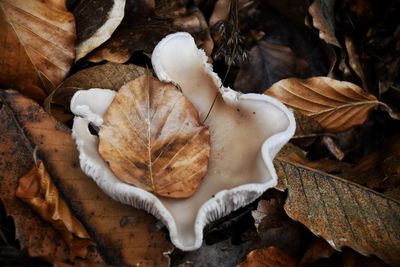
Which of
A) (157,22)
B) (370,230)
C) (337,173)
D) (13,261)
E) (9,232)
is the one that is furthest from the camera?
(157,22)

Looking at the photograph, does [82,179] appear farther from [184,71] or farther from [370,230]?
[370,230]

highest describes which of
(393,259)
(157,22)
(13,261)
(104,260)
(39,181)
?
(157,22)

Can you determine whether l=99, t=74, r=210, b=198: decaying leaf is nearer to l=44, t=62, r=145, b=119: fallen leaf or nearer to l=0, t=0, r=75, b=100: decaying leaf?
l=44, t=62, r=145, b=119: fallen leaf

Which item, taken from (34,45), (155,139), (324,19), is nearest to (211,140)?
(155,139)

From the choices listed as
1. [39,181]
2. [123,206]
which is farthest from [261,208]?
[39,181]

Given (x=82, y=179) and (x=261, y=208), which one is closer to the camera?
(x=82, y=179)

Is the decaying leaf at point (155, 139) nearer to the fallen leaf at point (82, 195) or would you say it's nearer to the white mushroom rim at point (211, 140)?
the white mushroom rim at point (211, 140)

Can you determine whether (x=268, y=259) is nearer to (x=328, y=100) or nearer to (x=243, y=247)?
(x=243, y=247)
